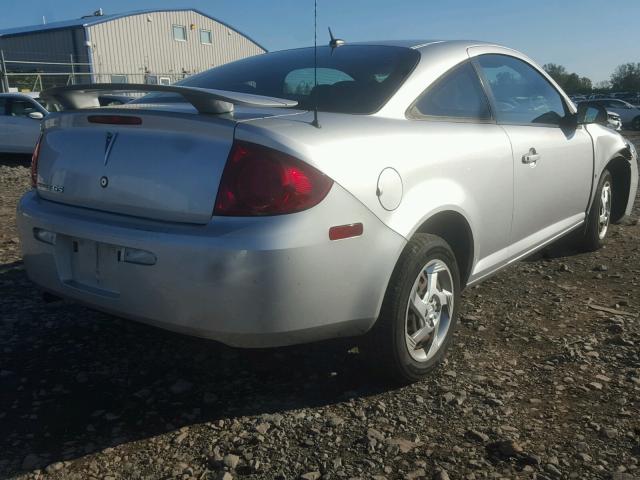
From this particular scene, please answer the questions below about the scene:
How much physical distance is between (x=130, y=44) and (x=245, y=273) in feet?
116

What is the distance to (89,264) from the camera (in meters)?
2.48

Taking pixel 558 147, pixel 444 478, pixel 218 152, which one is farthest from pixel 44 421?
pixel 558 147

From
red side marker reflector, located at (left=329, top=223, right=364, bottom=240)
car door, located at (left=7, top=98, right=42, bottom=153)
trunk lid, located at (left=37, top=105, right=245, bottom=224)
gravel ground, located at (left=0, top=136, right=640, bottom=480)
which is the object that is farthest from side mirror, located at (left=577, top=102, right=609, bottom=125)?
car door, located at (left=7, top=98, right=42, bottom=153)

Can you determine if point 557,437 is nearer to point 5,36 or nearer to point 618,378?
point 618,378

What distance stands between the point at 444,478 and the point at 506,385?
0.81 m

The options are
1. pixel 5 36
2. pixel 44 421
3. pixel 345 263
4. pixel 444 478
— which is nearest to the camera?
pixel 444 478

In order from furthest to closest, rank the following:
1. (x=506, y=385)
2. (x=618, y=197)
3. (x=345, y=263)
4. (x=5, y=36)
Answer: (x=5, y=36), (x=618, y=197), (x=506, y=385), (x=345, y=263)

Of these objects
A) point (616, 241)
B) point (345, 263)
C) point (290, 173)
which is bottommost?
point (616, 241)

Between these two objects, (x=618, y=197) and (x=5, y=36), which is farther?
(x=5, y=36)

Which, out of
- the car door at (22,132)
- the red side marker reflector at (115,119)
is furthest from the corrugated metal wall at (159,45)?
the red side marker reflector at (115,119)

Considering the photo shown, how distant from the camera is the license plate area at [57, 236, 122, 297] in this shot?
2395 millimetres

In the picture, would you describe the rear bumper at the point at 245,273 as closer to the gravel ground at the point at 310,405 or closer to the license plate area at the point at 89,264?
the license plate area at the point at 89,264

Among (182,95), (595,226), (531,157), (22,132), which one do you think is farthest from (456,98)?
(22,132)

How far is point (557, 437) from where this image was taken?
2445 millimetres
